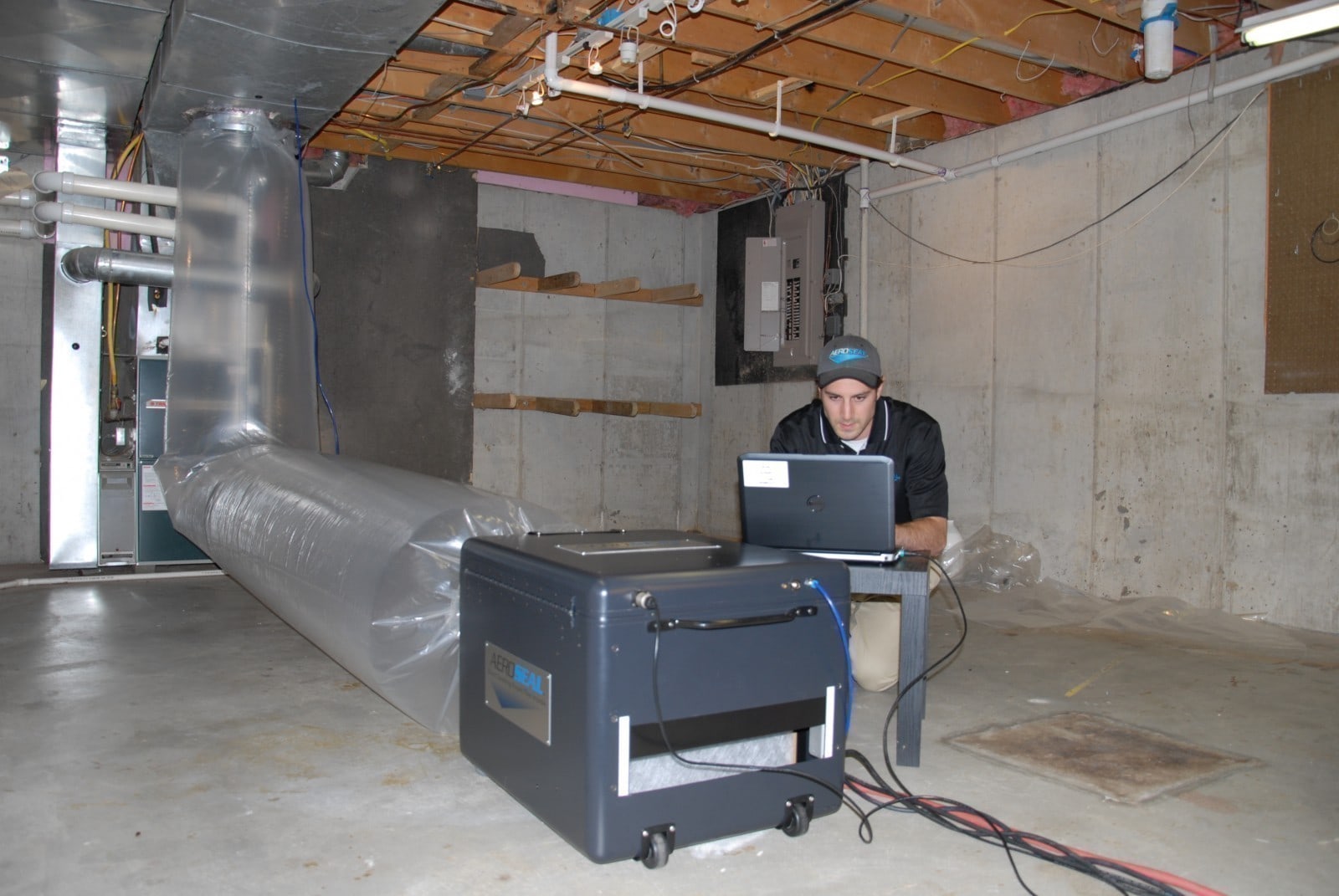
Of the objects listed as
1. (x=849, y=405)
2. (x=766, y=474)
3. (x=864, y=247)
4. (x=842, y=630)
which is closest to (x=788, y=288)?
(x=864, y=247)

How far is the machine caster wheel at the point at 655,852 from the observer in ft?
4.82

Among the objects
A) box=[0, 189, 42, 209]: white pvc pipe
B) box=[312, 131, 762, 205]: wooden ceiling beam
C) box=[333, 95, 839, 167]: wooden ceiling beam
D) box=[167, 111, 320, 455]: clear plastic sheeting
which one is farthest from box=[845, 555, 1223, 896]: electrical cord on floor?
box=[0, 189, 42, 209]: white pvc pipe

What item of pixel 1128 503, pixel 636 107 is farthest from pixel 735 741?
pixel 636 107

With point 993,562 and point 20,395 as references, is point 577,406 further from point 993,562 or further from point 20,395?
point 20,395

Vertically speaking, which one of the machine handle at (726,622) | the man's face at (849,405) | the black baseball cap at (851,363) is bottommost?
the machine handle at (726,622)

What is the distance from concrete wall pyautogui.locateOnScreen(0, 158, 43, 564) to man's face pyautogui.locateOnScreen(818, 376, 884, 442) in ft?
15.2

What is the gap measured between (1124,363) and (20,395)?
5.52 m

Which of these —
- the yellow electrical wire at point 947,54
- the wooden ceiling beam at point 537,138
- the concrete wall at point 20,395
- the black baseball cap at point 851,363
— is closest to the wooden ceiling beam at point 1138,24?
the yellow electrical wire at point 947,54

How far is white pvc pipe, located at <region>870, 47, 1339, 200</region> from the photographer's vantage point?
3.32 m

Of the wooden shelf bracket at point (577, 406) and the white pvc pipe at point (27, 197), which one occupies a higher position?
the white pvc pipe at point (27, 197)

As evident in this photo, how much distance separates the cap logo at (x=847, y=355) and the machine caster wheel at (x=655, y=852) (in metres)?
1.27

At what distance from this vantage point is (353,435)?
5.48 meters

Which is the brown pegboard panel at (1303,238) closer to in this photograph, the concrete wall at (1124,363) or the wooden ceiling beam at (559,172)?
the concrete wall at (1124,363)

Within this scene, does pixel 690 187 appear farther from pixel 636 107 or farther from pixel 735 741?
pixel 735 741
